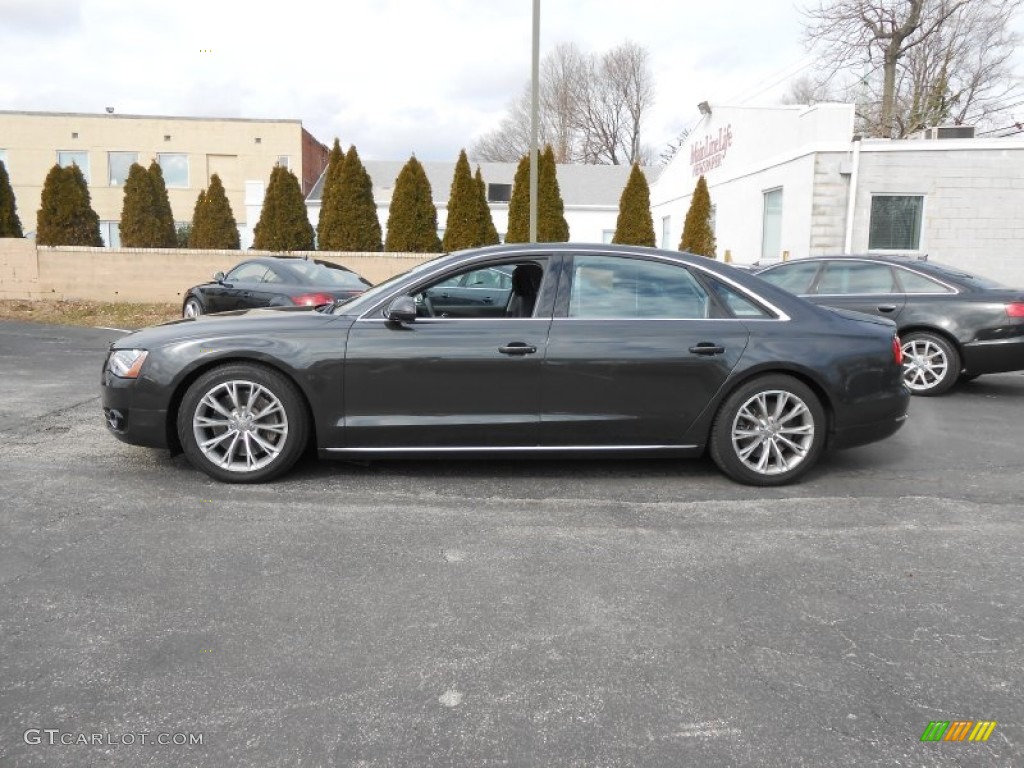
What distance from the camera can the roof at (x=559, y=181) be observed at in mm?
34938

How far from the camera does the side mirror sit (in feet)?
15.2

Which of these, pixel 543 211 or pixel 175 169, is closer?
pixel 543 211

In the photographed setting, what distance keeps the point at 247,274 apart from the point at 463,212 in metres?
8.40

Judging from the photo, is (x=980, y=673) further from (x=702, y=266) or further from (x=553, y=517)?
(x=702, y=266)

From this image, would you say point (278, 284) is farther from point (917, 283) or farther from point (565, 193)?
point (565, 193)

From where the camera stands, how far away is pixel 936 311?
7992 millimetres

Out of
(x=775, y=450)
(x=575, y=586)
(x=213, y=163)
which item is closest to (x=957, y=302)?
(x=775, y=450)

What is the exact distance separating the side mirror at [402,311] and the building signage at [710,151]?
57.2 ft

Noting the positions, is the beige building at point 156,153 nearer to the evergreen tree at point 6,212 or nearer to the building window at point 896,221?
the evergreen tree at point 6,212

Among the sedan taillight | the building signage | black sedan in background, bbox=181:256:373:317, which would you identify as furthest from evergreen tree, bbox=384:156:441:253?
the sedan taillight

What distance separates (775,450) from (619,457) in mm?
957

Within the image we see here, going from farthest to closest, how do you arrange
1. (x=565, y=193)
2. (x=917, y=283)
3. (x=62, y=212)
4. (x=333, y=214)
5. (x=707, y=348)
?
(x=565, y=193), (x=333, y=214), (x=62, y=212), (x=917, y=283), (x=707, y=348)

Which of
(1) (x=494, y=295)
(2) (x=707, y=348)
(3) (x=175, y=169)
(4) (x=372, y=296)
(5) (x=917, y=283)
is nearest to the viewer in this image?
(2) (x=707, y=348)

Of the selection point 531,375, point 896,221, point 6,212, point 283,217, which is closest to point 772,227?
point 896,221
